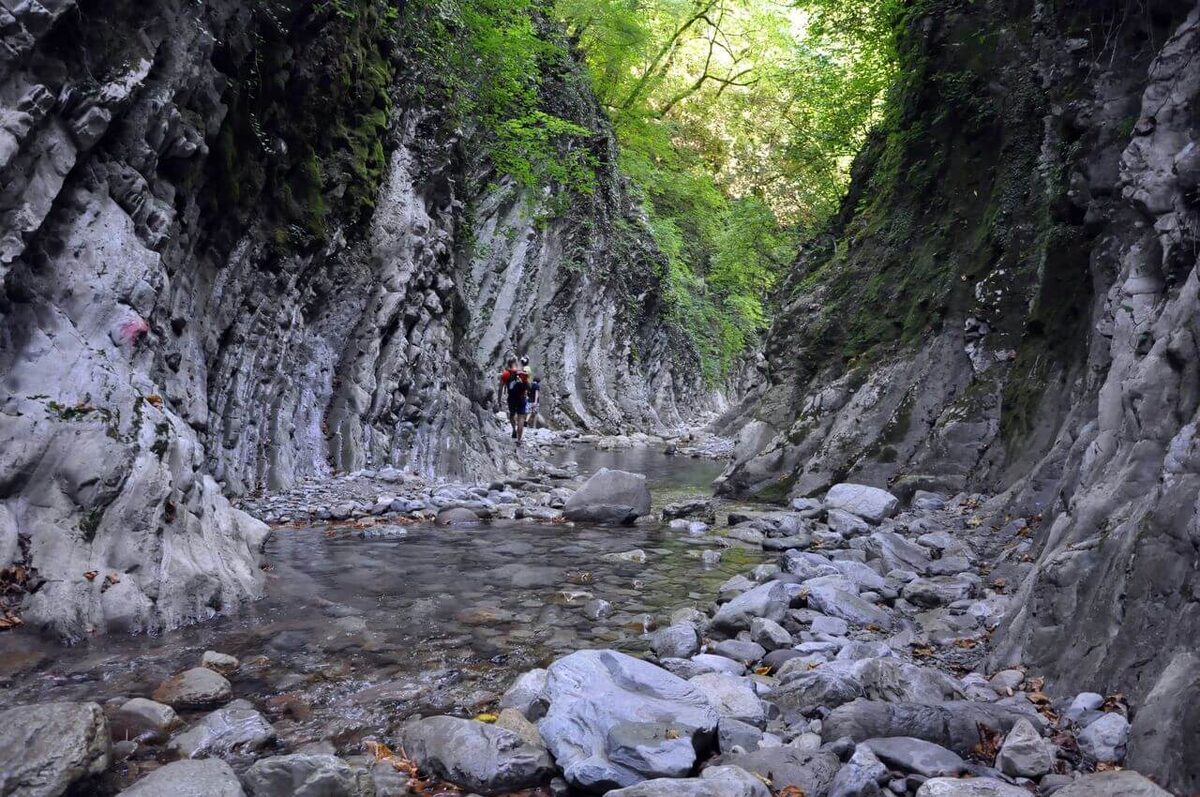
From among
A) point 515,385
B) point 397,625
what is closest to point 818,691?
point 397,625

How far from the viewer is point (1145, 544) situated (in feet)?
11.3

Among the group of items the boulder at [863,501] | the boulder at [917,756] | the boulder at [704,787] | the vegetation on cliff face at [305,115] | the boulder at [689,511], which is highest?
the vegetation on cliff face at [305,115]

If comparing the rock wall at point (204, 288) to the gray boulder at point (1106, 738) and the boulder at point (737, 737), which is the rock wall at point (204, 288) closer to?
the boulder at point (737, 737)

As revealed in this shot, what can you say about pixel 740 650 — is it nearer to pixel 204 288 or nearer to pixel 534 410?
pixel 204 288

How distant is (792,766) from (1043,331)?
7.09m

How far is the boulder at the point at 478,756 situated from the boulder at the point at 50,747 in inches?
49.4

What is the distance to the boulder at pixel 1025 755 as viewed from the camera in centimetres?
306

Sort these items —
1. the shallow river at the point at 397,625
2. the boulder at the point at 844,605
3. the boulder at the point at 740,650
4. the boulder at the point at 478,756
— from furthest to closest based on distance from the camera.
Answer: the boulder at the point at 844,605, the boulder at the point at 740,650, the shallow river at the point at 397,625, the boulder at the point at 478,756

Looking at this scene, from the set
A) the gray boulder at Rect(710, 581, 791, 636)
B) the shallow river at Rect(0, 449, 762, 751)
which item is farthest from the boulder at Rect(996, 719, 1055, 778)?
the shallow river at Rect(0, 449, 762, 751)

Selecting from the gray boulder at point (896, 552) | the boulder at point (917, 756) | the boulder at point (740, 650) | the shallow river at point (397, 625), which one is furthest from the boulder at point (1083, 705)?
the gray boulder at point (896, 552)

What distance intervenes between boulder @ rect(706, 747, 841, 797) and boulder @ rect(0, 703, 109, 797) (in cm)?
255

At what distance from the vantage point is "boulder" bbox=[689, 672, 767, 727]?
387 centimetres

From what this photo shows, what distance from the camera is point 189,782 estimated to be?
2.99 meters

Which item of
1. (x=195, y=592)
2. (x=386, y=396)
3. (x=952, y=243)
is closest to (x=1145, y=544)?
(x=195, y=592)
